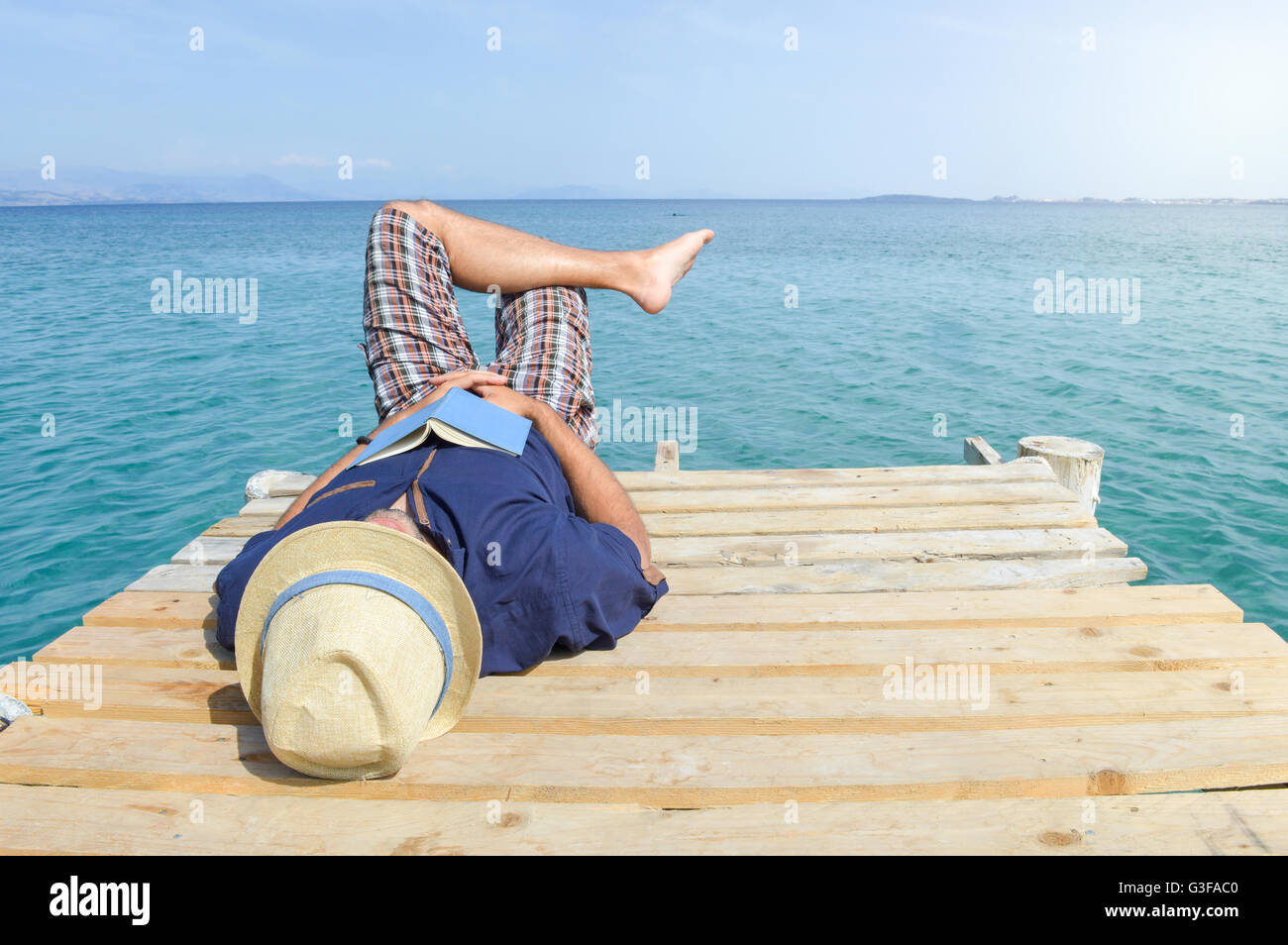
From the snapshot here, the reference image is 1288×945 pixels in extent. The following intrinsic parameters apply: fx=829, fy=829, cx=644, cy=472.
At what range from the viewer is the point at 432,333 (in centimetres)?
386

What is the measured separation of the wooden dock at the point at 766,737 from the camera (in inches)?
79.0

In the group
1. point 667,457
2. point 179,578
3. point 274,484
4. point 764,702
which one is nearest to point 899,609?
point 764,702

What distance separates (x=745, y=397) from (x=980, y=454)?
23.2 ft

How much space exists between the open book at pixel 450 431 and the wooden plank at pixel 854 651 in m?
0.83

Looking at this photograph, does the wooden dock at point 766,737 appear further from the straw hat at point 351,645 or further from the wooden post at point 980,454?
the wooden post at point 980,454

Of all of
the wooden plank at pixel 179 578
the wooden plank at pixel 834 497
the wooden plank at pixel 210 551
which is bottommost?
the wooden plank at pixel 179 578

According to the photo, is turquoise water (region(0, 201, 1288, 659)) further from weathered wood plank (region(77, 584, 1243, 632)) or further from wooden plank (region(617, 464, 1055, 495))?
weathered wood plank (region(77, 584, 1243, 632))

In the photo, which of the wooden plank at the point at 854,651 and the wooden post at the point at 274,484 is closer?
the wooden plank at the point at 854,651

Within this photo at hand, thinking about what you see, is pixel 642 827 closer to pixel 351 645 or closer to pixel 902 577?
pixel 351 645

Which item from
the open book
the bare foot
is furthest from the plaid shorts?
the open book

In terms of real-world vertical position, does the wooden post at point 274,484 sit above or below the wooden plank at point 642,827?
above

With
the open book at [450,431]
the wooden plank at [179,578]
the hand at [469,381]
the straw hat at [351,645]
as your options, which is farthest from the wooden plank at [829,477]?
A: the straw hat at [351,645]
